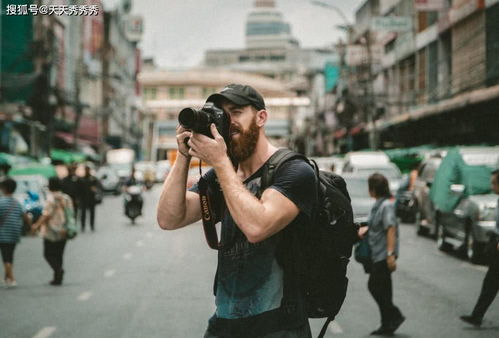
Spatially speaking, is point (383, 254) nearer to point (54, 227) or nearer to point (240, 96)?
point (240, 96)

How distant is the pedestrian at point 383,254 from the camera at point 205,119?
5.32m

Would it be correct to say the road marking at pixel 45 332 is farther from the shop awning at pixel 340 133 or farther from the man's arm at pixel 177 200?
the shop awning at pixel 340 133

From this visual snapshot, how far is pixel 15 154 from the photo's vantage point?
131ft

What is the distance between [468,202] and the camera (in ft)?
48.9

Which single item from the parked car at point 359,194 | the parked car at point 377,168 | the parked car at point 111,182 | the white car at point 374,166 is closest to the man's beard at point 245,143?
the parked car at point 359,194

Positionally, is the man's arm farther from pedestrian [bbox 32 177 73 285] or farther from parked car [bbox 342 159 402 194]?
parked car [bbox 342 159 402 194]

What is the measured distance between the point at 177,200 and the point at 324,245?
69 cm

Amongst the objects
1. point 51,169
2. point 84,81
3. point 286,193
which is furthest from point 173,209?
point 84,81

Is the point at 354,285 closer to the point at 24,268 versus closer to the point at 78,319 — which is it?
the point at 78,319

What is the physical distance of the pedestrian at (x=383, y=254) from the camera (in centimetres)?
834

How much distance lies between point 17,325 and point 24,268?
5614mm

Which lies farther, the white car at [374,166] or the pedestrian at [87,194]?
the white car at [374,166]

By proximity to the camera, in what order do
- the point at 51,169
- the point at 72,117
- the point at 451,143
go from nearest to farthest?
the point at 51,169
the point at 451,143
the point at 72,117

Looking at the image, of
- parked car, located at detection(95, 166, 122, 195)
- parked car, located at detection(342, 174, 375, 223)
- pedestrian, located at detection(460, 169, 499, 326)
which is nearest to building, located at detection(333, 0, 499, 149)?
parked car, located at detection(342, 174, 375, 223)
